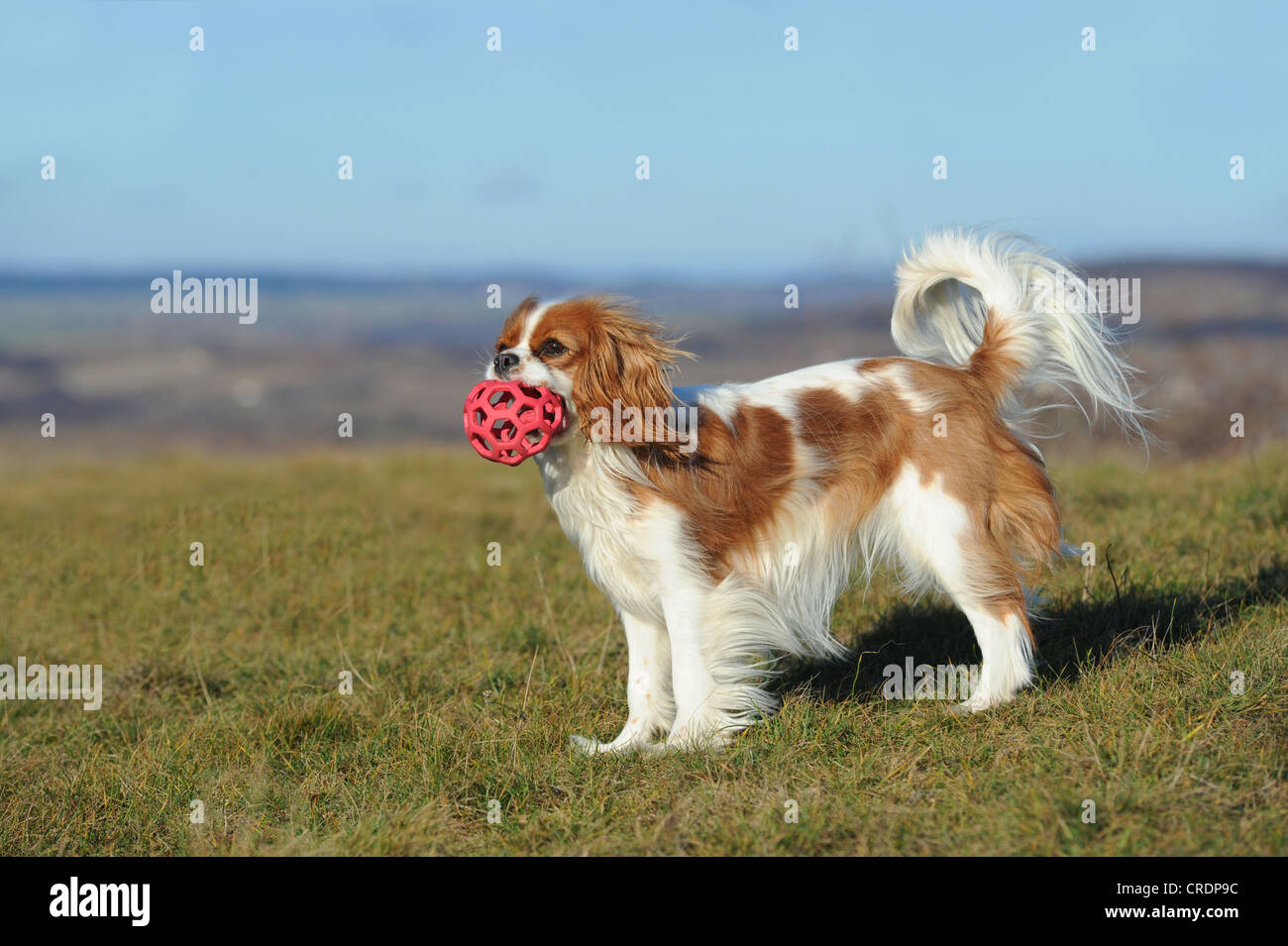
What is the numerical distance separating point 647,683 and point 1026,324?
216 centimetres

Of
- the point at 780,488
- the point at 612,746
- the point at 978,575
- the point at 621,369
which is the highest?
the point at 621,369

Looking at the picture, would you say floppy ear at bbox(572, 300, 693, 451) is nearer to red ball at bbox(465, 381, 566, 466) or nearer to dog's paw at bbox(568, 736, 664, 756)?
red ball at bbox(465, 381, 566, 466)

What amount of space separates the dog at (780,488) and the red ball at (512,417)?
80 millimetres

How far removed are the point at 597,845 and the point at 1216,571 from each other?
386 cm

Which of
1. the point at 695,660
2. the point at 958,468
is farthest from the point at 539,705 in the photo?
the point at 958,468

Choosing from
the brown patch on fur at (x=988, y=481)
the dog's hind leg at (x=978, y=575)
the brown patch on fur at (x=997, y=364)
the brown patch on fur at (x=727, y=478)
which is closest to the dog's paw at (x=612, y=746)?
the brown patch on fur at (x=727, y=478)

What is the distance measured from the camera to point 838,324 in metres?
18.5

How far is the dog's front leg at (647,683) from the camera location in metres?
4.77

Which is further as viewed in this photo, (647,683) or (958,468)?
(647,683)

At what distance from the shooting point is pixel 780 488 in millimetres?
4715

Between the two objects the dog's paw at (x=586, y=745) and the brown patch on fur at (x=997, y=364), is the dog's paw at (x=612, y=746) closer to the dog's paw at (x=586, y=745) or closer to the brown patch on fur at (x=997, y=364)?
the dog's paw at (x=586, y=745)

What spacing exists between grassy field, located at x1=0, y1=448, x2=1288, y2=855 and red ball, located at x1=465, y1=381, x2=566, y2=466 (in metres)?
1.10

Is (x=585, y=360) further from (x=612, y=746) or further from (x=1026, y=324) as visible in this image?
(x=1026, y=324)
